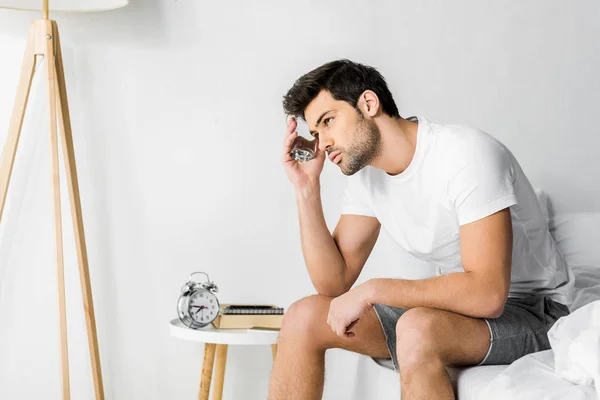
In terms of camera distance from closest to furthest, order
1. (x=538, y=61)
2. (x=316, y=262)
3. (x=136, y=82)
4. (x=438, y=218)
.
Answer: (x=438, y=218) < (x=316, y=262) < (x=136, y=82) < (x=538, y=61)

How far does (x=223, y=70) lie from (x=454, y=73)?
0.80 m

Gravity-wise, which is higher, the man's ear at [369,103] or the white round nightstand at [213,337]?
the man's ear at [369,103]

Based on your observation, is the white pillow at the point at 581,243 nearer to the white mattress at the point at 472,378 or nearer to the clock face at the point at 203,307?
the white mattress at the point at 472,378

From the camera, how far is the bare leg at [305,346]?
1.70 meters

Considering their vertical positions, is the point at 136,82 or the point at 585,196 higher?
the point at 136,82

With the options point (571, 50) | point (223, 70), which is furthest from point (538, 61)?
point (223, 70)

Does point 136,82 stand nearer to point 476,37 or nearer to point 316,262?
point 316,262

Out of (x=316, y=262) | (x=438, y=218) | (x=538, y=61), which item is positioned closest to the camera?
(x=438, y=218)

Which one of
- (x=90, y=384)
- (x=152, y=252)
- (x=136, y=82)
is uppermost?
(x=136, y=82)

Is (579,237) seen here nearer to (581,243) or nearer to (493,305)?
(581,243)

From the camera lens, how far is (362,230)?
1.99 metres

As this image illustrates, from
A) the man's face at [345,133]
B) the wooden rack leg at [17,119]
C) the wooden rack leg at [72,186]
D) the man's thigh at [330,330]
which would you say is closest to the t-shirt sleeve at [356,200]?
the man's face at [345,133]

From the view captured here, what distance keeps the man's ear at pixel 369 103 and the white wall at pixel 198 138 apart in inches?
30.9

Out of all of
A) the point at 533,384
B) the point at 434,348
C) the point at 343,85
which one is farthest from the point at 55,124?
the point at 533,384
